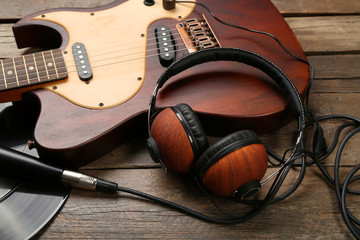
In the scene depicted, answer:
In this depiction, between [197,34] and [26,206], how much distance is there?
0.63 meters

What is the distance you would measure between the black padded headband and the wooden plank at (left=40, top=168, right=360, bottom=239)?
0.69 feet

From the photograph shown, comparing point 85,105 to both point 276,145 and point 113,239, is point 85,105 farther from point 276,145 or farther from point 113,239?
point 276,145

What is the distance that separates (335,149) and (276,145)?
0.51ft

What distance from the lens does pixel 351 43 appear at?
1.21 m

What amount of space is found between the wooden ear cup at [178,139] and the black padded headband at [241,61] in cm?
9

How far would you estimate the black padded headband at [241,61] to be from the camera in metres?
0.86

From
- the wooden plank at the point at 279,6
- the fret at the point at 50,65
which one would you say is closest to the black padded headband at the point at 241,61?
the fret at the point at 50,65

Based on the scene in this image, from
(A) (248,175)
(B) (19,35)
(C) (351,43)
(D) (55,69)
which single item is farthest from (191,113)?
(C) (351,43)

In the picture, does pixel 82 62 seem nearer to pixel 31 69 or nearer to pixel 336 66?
pixel 31 69

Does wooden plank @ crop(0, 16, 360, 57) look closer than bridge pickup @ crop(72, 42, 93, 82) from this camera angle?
No

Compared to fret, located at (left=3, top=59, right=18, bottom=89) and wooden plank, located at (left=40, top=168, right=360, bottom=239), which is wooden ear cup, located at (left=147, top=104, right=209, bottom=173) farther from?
fret, located at (left=3, top=59, right=18, bottom=89)

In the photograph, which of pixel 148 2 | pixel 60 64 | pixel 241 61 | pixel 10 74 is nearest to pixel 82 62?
pixel 60 64

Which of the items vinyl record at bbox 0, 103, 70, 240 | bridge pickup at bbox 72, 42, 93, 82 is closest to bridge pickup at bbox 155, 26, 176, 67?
bridge pickup at bbox 72, 42, 93, 82

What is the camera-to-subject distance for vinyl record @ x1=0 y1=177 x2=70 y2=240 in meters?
0.80
